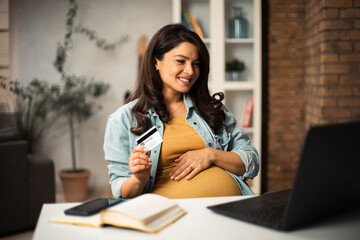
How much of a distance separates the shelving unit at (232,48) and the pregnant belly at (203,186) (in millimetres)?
2200

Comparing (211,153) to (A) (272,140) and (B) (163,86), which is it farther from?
(A) (272,140)

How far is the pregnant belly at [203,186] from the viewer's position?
1.53 metres

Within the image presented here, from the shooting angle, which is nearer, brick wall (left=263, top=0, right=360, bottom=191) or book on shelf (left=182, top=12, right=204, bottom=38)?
brick wall (left=263, top=0, right=360, bottom=191)

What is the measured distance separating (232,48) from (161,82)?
7.14 ft

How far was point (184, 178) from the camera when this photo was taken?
5.17 ft

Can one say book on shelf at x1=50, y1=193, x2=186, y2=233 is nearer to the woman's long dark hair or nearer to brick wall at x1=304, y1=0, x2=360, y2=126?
the woman's long dark hair

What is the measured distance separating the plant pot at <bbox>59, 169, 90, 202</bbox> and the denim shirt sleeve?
238cm

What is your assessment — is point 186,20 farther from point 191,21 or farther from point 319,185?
point 319,185

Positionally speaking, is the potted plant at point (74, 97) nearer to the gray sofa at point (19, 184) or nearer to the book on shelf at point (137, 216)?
the gray sofa at point (19, 184)

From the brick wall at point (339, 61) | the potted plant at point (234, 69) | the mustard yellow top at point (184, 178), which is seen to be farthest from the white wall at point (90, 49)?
the mustard yellow top at point (184, 178)

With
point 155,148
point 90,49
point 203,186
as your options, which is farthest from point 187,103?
point 90,49

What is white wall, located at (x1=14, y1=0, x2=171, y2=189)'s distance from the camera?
4148 mm

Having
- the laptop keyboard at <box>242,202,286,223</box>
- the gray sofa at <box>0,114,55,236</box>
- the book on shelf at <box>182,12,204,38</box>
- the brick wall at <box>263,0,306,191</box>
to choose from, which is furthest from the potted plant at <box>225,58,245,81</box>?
the laptop keyboard at <box>242,202,286,223</box>

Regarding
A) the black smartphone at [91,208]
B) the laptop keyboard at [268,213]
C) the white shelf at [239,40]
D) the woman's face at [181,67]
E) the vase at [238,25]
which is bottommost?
the laptop keyboard at [268,213]
